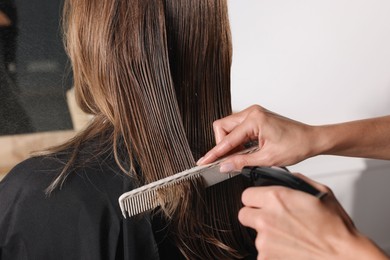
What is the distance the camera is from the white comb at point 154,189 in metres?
0.50

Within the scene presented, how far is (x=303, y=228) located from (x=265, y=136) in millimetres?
243

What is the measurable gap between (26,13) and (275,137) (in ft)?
2.08

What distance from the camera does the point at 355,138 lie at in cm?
75

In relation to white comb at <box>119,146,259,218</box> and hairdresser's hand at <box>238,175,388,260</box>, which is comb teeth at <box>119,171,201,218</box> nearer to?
white comb at <box>119,146,259,218</box>

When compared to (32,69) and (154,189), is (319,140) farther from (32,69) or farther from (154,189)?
(32,69)

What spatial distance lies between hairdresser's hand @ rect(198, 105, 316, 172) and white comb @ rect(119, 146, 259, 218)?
0.03 meters

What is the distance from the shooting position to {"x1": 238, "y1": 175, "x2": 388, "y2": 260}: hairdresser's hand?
0.39 meters

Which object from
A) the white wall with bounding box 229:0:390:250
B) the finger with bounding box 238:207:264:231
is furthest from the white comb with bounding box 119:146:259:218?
the white wall with bounding box 229:0:390:250

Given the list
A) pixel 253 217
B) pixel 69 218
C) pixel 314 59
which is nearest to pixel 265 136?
pixel 253 217

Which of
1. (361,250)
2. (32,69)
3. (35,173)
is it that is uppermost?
(32,69)

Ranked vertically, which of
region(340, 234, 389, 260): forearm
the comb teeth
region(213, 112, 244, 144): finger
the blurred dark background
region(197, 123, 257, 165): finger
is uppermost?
the blurred dark background

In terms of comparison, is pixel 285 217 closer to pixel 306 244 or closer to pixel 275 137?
pixel 306 244

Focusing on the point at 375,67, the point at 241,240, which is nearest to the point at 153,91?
the point at 241,240

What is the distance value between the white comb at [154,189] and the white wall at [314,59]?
559 mm
